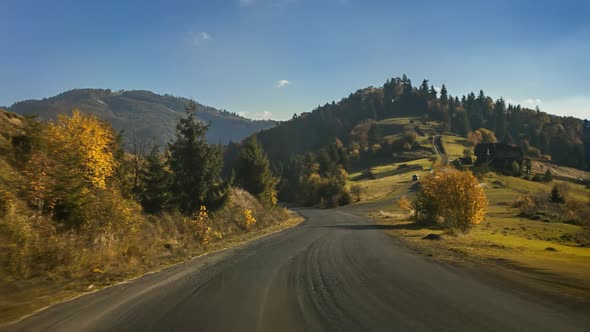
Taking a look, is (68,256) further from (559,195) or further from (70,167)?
(559,195)

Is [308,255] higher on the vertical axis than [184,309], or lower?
lower

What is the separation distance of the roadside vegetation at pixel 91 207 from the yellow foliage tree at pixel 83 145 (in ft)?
0.15

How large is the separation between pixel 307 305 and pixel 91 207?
11.3 meters

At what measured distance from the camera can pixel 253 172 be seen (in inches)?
2007

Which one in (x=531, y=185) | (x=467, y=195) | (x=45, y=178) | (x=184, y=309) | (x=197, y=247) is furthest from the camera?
(x=531, y=185)

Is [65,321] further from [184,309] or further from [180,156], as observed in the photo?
[180,156]

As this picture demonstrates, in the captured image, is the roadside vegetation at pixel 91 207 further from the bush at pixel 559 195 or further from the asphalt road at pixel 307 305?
the bush at pixel 559 195

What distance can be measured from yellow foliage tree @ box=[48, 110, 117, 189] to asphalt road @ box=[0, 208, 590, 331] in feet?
22.5

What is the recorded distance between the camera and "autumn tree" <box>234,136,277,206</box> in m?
50.5

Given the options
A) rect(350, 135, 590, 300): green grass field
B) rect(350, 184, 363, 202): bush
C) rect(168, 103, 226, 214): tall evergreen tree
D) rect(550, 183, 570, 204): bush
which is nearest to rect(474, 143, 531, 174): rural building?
rect(350, 135, 590, 300): green grass field

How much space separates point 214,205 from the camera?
2853cm

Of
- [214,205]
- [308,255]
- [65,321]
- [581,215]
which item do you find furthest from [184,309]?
[581,215]

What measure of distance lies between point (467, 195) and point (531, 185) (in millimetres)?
100918

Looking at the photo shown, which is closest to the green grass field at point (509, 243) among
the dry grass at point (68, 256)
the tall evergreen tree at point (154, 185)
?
the dry grass at point (68, 256)
